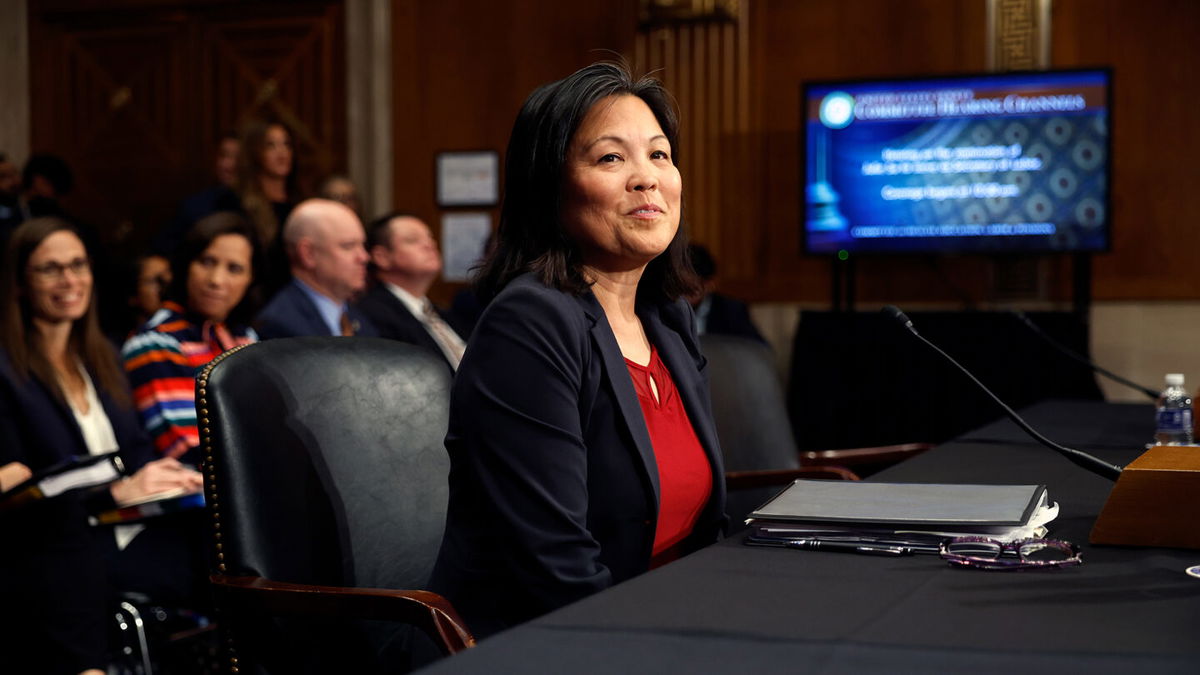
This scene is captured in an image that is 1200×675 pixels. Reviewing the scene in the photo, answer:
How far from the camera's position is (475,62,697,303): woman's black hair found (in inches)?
62.9

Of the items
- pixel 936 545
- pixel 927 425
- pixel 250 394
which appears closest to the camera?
pixel 936 545

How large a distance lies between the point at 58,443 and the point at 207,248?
785mm

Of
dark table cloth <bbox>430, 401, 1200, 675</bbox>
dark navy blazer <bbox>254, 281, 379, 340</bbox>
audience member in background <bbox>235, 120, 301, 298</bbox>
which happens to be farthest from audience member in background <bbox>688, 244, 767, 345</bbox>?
dark table cloth <bbox>430, 401, 1200, 675</bbox>

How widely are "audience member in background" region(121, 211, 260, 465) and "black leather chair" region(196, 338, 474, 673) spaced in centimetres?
129

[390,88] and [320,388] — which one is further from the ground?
[390,88]

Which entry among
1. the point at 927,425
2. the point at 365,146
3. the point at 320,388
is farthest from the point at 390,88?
the point at 320,388

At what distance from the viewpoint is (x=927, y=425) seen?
545 cm

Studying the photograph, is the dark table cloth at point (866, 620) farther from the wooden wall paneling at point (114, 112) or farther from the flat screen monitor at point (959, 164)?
the wooden wall paneling at point (114, 112)

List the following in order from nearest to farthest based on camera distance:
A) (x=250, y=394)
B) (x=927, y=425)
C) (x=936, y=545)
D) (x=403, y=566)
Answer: (x=936, y=545) < (x=250, y=394) < (x=403, y=566) < (x=927, y=425)

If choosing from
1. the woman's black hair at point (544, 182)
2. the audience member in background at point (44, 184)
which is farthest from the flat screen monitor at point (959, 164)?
the woman's black hair at point (544, 182)

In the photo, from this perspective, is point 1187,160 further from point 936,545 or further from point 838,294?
point 936,545

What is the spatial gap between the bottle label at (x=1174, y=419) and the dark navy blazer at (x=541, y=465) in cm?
130

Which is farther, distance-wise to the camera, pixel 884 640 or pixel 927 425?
pixel 927 425

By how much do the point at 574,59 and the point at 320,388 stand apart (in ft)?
16.4
